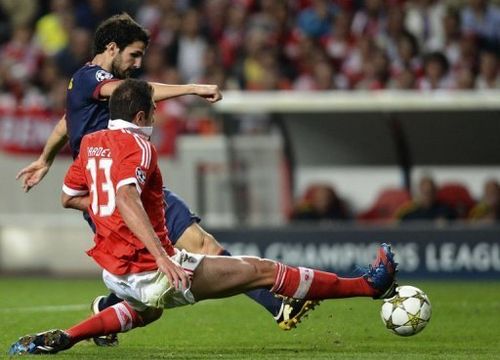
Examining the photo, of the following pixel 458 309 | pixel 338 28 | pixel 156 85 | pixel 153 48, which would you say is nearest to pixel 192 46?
pixel 153 48

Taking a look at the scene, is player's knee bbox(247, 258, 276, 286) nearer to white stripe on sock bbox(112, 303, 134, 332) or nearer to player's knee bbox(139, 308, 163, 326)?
player's knee bbox(139, 308, 163, 326)

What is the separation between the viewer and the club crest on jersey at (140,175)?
707 centimetres

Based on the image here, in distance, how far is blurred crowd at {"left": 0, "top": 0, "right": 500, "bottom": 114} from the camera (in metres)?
17.0

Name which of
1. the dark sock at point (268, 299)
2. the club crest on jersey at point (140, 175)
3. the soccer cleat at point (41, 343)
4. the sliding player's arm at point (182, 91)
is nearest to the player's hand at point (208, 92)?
the sliding player's arm at point (182, 91)

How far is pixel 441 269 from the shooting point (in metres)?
15.2

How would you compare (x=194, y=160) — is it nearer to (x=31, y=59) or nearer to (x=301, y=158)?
(x=301, y=158)

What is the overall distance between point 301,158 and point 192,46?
101 inches

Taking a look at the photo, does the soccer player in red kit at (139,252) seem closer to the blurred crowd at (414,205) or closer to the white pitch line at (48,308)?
the white pitch line at (48,308)

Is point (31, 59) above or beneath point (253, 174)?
above

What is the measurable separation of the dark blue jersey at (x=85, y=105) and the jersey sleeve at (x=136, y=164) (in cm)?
102

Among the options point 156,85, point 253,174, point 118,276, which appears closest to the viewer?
point 118,276

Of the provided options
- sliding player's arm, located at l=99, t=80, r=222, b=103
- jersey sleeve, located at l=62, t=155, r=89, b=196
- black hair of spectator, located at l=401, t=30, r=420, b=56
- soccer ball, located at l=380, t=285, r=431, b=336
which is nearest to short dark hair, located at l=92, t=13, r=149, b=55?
sliding player's arm, located at l=99, t=80, r=222, b=103

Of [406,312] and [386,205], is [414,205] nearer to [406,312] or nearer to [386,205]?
[386,205]

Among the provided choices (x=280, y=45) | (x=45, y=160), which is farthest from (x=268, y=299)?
(x=280, y=45)
